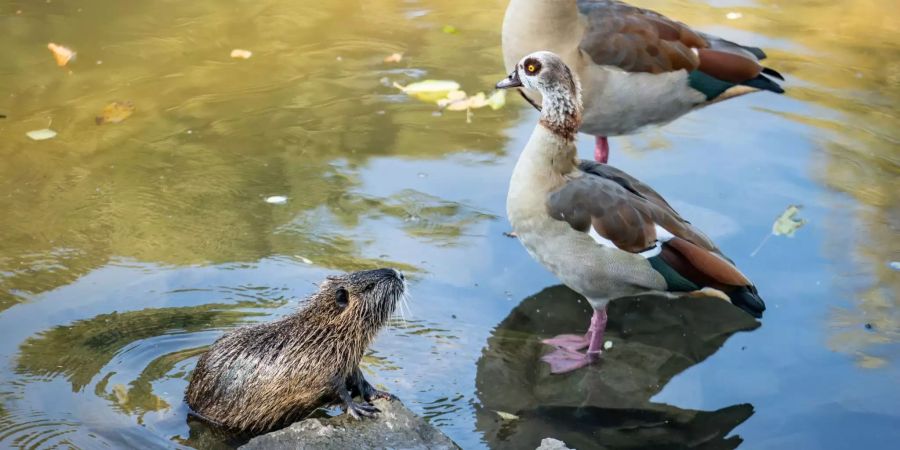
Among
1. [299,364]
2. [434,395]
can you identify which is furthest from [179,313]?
[434,395]

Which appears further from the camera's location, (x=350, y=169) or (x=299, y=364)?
(x=350, y=169)

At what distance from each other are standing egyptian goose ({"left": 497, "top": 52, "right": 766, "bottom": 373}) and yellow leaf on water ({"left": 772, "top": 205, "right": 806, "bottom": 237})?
1.17 m

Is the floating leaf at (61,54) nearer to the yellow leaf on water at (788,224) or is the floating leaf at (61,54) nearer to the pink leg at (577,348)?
the pink leg at (577,348)

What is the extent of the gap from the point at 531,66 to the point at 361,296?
1.46 meters

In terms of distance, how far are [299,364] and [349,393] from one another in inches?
10.6

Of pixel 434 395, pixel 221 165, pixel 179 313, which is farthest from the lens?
pixel 221 165

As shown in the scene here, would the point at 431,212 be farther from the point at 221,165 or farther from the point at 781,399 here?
the point at 781,399

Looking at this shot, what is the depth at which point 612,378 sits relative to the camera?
5055 millimetres

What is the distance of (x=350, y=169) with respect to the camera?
6793 mm

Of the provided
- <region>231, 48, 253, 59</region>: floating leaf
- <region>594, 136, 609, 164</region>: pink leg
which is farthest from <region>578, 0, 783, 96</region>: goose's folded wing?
<region>231, 48, 253, 59</region>: floating leaf

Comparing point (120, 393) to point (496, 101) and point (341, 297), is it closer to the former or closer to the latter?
point (341, 297)

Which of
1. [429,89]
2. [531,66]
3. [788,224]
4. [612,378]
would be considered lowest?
[612,378]

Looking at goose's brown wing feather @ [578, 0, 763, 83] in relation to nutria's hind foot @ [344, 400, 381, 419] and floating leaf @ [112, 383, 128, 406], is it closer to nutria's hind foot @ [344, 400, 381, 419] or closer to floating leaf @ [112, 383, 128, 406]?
nutria's hind foot @ [344, 400, 381, 419]

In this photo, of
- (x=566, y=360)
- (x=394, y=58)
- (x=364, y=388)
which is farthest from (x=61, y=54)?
(x=566, y=360)
